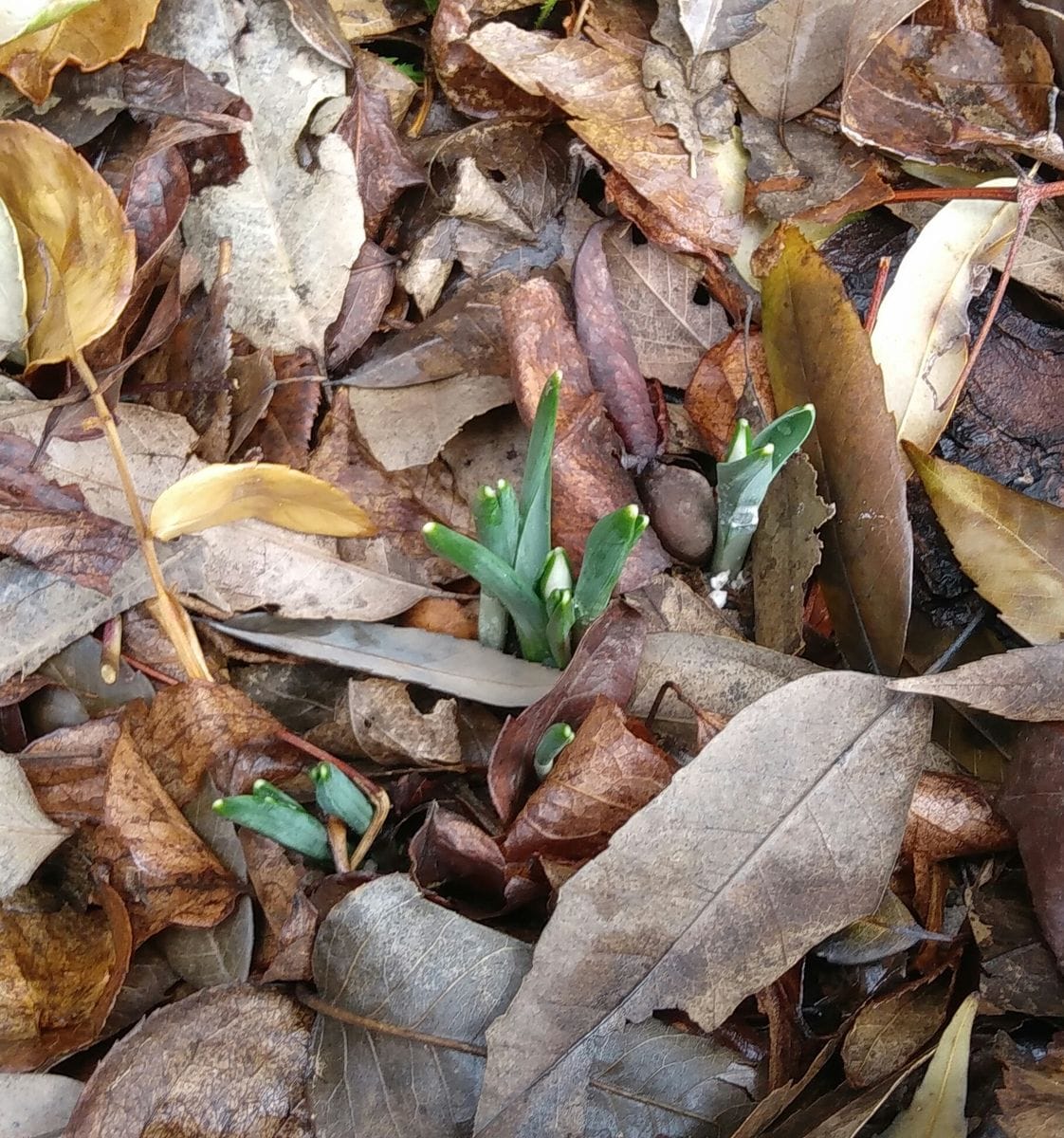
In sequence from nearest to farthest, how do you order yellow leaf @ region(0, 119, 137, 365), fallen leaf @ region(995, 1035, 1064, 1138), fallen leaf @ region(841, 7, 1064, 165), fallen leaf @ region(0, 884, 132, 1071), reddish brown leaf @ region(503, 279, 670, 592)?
fallen leaf @ region(995, 1035, 1064, 1138) < fallen leaf @ region(0, 884, 132, 1071) < yellow leaf @ region(0, 119, 137, 365) < reddish brown leaf @ region(503, 279, 670, 592) < fallen leaf @ region(841, 7, 1064, 165)

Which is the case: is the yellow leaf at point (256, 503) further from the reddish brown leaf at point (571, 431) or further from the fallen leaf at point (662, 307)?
the fallen leaf at point (662, 307)

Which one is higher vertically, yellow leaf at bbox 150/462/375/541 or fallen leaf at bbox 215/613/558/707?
yellow leaf at bbox 150/462/375/541

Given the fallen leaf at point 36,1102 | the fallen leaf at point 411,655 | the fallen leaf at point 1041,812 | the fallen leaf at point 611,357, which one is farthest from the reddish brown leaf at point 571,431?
the fallen leaf at point 36,1102

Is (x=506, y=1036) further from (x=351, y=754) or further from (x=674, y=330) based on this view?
(x=674, y=330)

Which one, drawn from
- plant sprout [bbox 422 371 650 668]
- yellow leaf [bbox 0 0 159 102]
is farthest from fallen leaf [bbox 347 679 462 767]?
yellow leaf [bbox 0 0 159 102]

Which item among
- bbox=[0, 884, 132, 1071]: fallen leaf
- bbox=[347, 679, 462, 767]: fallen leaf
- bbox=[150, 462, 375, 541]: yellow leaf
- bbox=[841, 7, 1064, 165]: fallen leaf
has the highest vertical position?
bbox=[841, 7, 1064, 165]: fallen leaf

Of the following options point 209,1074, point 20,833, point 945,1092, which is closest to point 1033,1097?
point 945,1092

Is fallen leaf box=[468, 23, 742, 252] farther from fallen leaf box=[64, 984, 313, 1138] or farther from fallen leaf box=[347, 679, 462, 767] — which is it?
fallen leaf box=[64, 984, 313, 1138]
